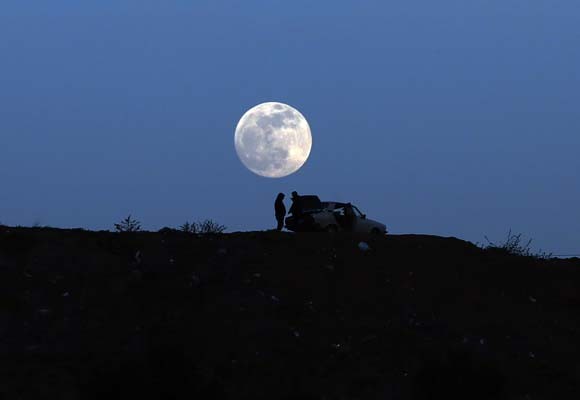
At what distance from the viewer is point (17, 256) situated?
Result: 2322 cm

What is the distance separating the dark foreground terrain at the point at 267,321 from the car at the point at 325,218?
142 inches

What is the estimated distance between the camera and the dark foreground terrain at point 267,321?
20.1 metres

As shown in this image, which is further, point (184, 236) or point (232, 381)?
point (184, 236)

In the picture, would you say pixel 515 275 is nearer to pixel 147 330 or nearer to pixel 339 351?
pixel 339 351

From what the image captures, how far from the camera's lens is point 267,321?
2270 cm

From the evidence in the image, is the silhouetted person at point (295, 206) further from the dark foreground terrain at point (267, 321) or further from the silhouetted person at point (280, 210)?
the dark foreground terrain at point (267, 321)

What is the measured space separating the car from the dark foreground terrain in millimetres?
3603

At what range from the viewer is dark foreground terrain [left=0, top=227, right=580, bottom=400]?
66.0ft

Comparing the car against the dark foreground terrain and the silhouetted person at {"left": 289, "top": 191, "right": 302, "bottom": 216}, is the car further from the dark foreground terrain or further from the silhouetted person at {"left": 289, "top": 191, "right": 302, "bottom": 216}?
the dark foreground terrain

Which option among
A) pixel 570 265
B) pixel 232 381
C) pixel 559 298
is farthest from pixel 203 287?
pixel 570 265

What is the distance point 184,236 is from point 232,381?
6012 mm

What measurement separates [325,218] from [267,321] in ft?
30.1

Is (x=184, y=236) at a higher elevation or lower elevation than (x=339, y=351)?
higher

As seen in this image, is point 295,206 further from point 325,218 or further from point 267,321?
point 267,321
